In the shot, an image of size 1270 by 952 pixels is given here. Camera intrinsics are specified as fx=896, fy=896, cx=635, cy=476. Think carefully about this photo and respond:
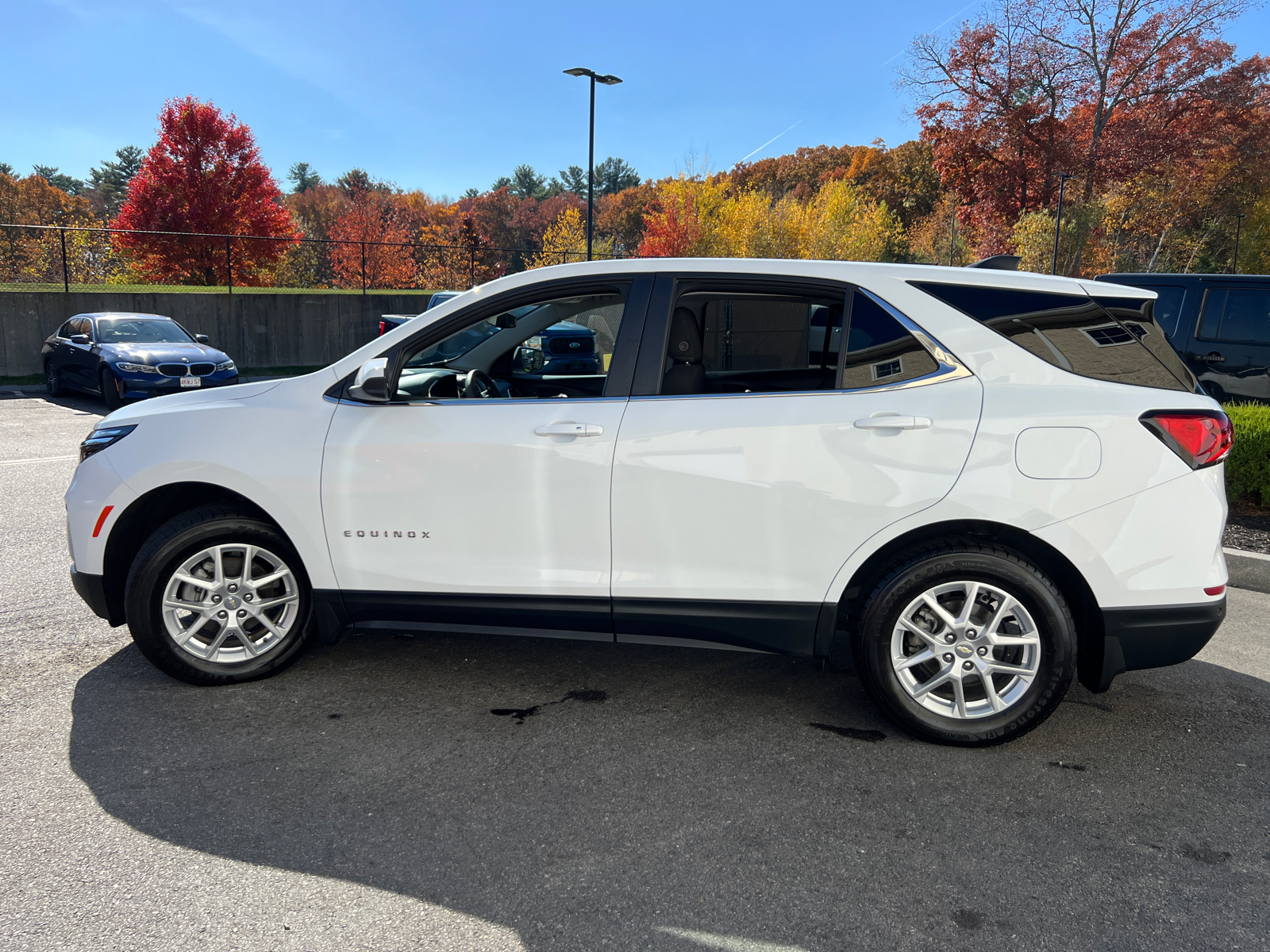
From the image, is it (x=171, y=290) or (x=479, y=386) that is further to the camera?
(x=171, y=290)

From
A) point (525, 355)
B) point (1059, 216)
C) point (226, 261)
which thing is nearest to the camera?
point (525, 355)

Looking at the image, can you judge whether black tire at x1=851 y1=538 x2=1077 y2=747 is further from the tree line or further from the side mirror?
the tree line

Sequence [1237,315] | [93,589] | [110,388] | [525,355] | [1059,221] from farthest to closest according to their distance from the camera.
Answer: [1059,221], [110,388], [1237,315], [525,355], [93,589]

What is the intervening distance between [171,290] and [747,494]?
23.3 m

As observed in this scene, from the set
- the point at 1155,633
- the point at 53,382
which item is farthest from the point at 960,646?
the point at 53,382

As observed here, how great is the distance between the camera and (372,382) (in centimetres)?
358

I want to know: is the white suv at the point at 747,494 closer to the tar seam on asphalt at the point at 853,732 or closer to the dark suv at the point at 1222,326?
the tar seam on asphalt at the point at 853,732

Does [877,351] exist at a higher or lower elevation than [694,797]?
higher

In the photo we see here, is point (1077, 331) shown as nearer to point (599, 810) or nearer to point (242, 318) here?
point (599, 810)

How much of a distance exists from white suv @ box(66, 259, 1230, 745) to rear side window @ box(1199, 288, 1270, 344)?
21.0 feet

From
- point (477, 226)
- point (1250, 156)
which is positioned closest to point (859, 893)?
point (1250, 156)

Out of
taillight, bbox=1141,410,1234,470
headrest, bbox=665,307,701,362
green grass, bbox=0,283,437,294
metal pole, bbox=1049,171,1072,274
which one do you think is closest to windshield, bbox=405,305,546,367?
headrest, bbox=665,307,701,362

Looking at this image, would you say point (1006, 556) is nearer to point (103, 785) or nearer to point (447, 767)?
point (447, 767)

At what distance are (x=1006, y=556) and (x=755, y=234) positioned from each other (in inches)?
1461
